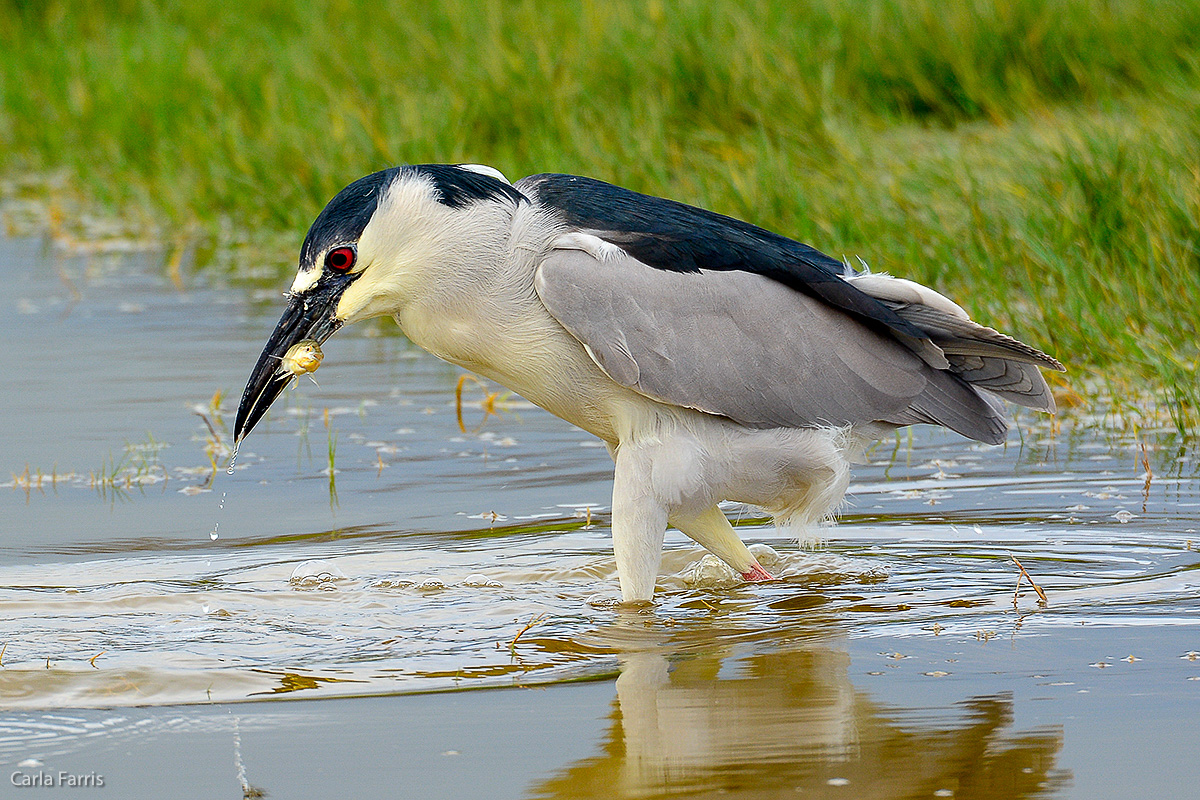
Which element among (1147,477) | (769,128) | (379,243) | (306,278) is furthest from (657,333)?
(769,128)

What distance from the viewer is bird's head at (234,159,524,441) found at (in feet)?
14.3

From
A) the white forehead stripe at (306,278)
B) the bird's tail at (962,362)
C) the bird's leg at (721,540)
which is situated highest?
the white forehead stripe at (306,278)

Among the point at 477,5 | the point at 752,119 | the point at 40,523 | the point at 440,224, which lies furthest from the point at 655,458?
the point at 477,5

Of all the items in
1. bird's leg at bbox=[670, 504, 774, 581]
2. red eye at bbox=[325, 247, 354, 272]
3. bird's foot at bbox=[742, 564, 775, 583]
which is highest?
red eye at bbox=[325, 247, 354, 272]

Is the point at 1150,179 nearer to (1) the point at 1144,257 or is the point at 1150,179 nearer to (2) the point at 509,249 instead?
(1) the point at 1144,257

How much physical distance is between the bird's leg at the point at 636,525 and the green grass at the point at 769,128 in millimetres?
2127

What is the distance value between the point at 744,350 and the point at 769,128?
180 inches

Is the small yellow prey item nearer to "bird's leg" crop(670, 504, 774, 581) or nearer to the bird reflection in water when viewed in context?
"bird's leg" crop(670, 504, 774, 581)

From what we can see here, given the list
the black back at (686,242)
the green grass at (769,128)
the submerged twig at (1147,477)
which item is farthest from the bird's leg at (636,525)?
the green grass at (769,128)

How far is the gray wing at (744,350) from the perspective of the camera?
439cm

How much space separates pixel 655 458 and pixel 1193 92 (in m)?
4.61

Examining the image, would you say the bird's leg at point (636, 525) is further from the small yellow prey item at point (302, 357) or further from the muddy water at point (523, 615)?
the small yellow prey item at point (302, 357)

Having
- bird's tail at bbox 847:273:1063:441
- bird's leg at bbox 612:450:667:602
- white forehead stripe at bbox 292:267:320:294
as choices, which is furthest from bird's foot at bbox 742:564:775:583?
white forehead stripe at bbox 292:267:320:294

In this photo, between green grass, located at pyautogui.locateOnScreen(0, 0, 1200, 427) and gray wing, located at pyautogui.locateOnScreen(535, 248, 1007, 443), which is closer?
gray wing, located at pyautogui.locateOnScreen(535, 248, 1007, 443)
